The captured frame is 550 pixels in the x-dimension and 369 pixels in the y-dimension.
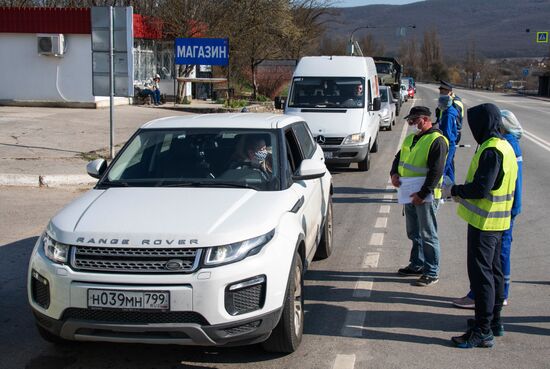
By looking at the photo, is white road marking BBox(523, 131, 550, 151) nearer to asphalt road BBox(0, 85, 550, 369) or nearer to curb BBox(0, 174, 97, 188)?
asphalt road BBox(0, 85, 550, 369)

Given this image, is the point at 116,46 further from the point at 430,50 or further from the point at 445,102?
the point at 430,50

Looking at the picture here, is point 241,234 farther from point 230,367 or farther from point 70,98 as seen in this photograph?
point 70,98

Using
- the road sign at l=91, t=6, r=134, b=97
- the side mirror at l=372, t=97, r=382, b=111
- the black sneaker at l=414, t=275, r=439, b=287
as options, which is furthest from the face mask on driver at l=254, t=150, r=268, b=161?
the side mirror at l=372, t=97, r=382, b=111

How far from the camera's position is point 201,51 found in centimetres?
2767

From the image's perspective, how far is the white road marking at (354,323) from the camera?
5.63m

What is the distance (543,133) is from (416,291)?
20.4 metres

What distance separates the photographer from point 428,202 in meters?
6.85

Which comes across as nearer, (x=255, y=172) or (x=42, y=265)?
(x=42, y=265)

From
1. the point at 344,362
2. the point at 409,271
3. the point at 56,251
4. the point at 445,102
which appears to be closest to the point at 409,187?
the point at 409,271

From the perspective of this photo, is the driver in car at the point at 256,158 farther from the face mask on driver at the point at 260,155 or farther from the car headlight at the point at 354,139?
the car headlight at the point at 354,139

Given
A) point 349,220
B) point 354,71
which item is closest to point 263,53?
point 354,71

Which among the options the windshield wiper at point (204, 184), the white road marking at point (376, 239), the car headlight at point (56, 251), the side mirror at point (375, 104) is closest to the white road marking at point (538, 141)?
the side mirror at point (375, 104)

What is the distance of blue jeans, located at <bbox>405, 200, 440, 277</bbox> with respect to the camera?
6.87 m

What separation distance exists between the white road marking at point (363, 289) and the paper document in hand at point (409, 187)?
0.90 meters
